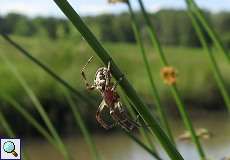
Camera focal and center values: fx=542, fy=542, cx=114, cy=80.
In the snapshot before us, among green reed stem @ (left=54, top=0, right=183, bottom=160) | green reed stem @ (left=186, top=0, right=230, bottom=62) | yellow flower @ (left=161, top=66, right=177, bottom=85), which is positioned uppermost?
green reed stem @ (left=186, top=0, right=230, bottom=62)

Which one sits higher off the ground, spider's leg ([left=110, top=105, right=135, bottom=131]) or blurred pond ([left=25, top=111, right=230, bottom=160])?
blurred pond ([left=25, top=111, right=230, bottom=160])

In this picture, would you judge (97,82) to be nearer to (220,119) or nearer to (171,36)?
(220,119)

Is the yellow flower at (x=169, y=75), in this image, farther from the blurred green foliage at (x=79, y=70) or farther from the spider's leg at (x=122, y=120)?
the blurred green foliage at (x=79, y=70)

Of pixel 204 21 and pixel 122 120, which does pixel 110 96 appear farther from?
pixel 204 21

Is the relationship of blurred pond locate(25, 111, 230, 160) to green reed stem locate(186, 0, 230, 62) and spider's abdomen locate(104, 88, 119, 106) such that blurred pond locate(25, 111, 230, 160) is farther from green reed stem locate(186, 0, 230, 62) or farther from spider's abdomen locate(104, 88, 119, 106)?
spider's abdomen locate(104, 88, 119, 106)

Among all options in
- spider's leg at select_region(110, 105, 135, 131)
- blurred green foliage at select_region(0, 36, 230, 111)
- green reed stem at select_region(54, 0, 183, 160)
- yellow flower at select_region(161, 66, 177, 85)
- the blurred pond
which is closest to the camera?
green reed stem at select_region(54, 0, 183, 160)

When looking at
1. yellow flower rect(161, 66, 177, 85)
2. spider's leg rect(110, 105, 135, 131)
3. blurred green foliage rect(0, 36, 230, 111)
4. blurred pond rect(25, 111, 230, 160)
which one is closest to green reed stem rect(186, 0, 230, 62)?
yellow flower rect(161, 66, 177, 85)

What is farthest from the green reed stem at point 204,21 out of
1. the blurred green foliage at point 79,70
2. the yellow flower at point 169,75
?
the blurred green foliage at point 79,70

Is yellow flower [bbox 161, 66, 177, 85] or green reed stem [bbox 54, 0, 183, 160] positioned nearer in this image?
green reed stem [bbox 54, 0, 183, 160]
